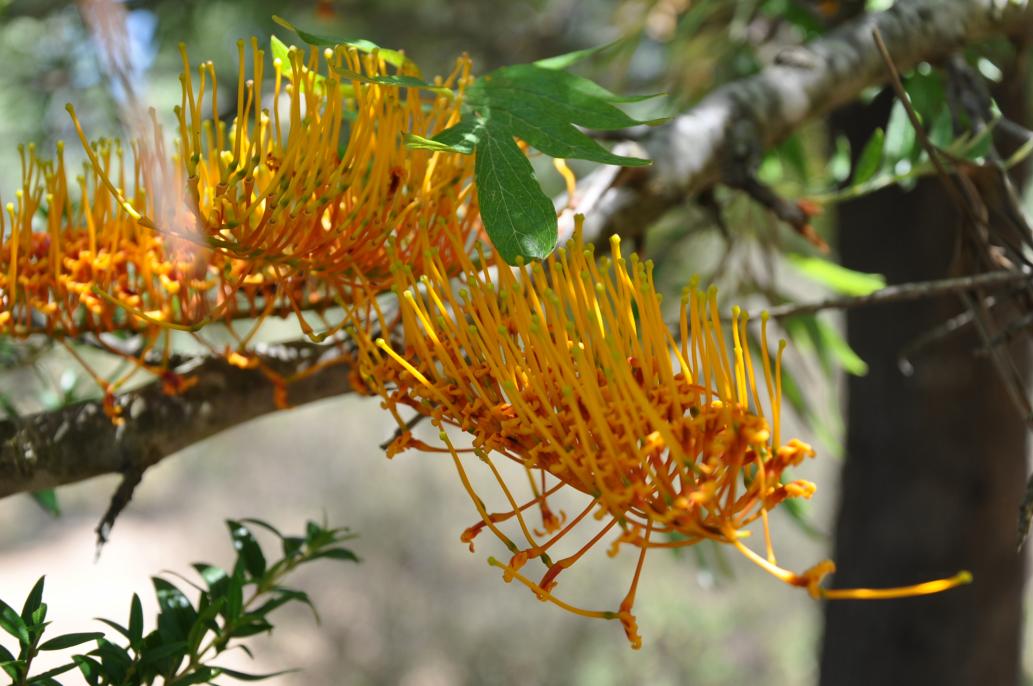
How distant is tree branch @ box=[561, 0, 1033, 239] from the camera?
1.99 ft

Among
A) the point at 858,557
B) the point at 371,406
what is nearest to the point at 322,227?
the point at 858,557

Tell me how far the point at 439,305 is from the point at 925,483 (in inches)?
37.3

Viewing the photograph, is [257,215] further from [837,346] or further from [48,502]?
[837,346]

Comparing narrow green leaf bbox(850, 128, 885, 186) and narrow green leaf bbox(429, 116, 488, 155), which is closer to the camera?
narrow green leaf bbox(429, 116, 488, 155)

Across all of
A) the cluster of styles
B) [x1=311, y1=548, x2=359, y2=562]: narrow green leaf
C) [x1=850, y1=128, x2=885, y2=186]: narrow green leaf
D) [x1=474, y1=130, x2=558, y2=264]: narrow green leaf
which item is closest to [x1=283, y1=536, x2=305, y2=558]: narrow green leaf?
[x1=311, y1=548, x2=359, y2=562]: narrow green leaf

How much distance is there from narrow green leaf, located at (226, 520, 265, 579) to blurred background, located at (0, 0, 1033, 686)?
0.67 m

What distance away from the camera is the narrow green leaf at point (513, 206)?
1.15 feet

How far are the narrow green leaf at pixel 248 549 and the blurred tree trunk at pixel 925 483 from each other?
823mm

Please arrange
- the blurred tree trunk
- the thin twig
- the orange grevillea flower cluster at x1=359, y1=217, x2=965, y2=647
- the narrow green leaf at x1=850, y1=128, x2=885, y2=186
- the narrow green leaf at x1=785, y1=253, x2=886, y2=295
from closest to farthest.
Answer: the orange grevillea flower cluster at x1=359, y1=217, x2=965, y2=647
the thin twig
the narrow green leaf at x1=850, y1=128, x2=885, y2=186
the narrow green leaf at x1=785, y1=253, x2=886, y2=295
the blurred tree trunk

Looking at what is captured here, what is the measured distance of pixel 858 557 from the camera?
3.78 ft

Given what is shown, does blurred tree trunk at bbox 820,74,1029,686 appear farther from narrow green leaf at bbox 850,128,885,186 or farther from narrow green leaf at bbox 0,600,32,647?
narrow green leaf at bbox 0,600,32,647

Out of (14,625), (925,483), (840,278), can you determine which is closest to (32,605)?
(14,625)

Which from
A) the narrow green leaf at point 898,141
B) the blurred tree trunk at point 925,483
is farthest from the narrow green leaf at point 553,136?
the blurred tree trunk at point 925,483

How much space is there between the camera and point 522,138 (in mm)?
383
